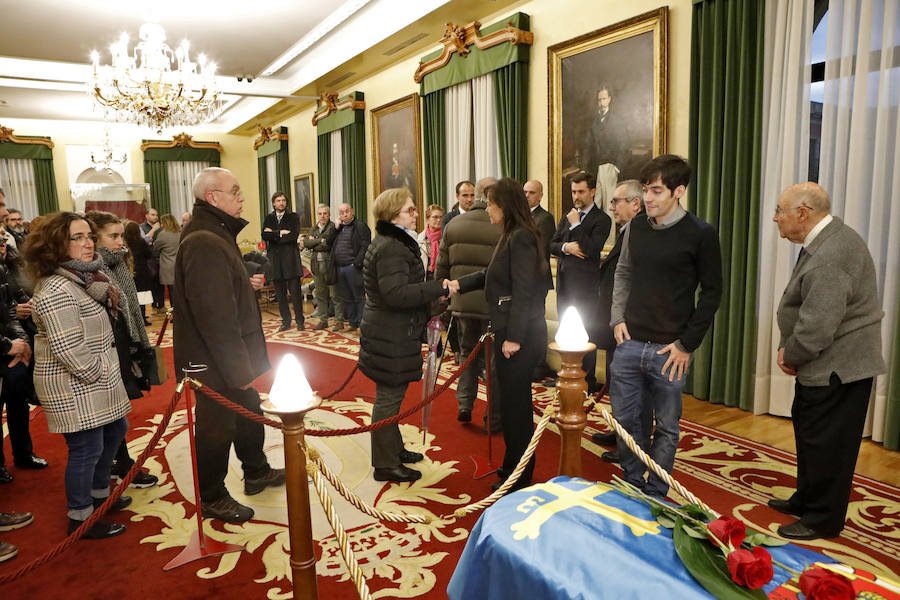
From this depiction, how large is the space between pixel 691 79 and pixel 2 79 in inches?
422

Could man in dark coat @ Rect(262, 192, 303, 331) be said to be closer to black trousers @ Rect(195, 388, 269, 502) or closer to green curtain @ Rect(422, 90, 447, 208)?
green curtain @ Rect(422, 90, 447, 208)

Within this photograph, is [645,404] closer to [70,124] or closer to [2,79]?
[2,79]

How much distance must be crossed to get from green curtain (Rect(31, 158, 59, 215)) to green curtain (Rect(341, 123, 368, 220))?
25.0 feet

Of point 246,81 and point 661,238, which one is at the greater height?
point 246,81

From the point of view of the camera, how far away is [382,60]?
8352mm

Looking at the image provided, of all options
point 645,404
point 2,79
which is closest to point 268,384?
point 645,404

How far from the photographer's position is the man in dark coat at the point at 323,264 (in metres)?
7.70

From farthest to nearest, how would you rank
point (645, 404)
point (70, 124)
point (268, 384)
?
point (70, 124) < point (268, 384) < point (645, 404)

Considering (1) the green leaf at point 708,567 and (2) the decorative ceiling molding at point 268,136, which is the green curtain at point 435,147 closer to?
(2) the decorative ceiling molding at point 268,136

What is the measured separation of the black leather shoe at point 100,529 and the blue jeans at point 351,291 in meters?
4.95

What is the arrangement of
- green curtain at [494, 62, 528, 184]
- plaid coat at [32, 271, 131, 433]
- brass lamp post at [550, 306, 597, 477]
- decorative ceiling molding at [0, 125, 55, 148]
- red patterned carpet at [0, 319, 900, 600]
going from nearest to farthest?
1. brass lamp post at [550, 306, 597, 477]
2. red patterned carpet at [0, 319, 900, 600]
3. plaid coat at [32, 271, 131, 433]
4. green curtain at [494, 62, 528, 184]
5. decorative ceiling molding at [0, 125, 55, 148]

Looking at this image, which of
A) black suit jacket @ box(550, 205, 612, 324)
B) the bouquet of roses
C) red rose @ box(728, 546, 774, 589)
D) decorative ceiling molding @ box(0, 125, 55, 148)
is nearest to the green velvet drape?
black suit jacket @ box(550, 205, 612, 324)

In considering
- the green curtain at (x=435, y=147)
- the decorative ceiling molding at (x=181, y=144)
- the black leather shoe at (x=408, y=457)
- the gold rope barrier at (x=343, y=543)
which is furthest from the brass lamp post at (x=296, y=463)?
the decorative ceiling molding at (x=181, y=144)

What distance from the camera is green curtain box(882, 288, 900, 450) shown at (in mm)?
3576
